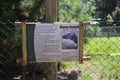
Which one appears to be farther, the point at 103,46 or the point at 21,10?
the point at 103,46

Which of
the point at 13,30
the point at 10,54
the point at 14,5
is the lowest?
the point at 10,54

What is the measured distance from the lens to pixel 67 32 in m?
2.98

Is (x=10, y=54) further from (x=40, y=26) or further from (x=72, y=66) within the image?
(x=40, y=26)

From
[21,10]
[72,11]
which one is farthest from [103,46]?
[21,10]

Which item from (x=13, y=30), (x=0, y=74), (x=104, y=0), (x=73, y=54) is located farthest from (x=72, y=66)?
(x=104, y=0)

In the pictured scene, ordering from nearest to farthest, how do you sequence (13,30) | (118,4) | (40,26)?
(40,26)
(13,30)
(118,4)

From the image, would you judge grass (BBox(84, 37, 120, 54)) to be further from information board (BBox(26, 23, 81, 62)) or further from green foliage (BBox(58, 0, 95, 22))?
information board (BBox(26, 23, 81, 62))

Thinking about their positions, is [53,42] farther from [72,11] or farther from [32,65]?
[72,11]

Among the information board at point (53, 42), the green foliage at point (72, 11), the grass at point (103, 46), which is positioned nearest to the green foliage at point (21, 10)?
the green foliage at point (72, 11)

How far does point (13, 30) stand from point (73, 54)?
1491 millimetres

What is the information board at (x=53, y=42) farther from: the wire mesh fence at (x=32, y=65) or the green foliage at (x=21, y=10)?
the green foliage at (x=21, y=10)

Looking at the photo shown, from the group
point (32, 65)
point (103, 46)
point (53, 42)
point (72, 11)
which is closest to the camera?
point (53, 42)

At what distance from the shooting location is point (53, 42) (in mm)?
2959

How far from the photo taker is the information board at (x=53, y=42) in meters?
2.93
